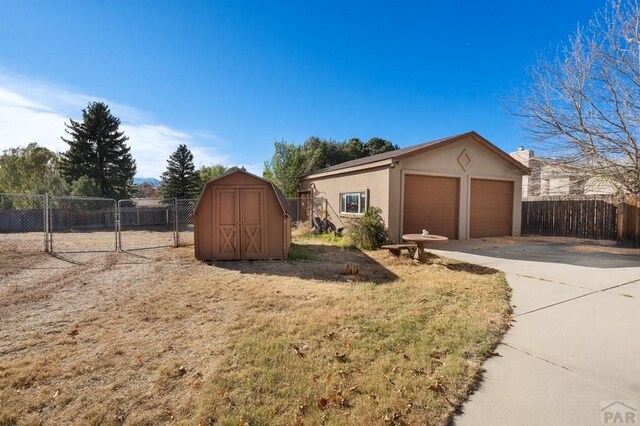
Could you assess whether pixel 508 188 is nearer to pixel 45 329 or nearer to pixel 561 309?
pixel 561 309

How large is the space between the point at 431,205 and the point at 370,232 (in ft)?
10.2

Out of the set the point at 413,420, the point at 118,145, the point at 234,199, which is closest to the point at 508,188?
the point at 234,199

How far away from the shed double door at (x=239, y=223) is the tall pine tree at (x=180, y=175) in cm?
2098

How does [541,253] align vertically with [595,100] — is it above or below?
Result: below

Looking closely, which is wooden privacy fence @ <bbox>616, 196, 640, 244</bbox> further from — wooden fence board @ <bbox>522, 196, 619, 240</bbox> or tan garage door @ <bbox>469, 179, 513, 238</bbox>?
tan garage door @ <bbox>469, 179, 513, 238</bbox>

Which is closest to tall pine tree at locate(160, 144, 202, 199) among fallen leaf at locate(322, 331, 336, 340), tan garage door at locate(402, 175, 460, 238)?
tan garage door at locate(402, 175, 460, 238)

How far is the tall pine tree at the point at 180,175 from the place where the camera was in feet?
87.2

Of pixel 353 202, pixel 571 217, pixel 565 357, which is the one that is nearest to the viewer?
pixel 565 357

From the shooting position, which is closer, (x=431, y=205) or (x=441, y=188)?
(x=431, y=205)

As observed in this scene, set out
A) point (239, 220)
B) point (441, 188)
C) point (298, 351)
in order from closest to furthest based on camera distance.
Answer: point (298, 351), point (239, 220), point (441, 188)

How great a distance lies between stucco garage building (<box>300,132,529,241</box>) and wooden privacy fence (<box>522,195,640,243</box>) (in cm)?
227

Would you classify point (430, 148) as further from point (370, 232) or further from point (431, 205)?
point (370, 232)

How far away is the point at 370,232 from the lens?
33.1ft

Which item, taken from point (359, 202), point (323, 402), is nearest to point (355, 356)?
point (323, 402)
